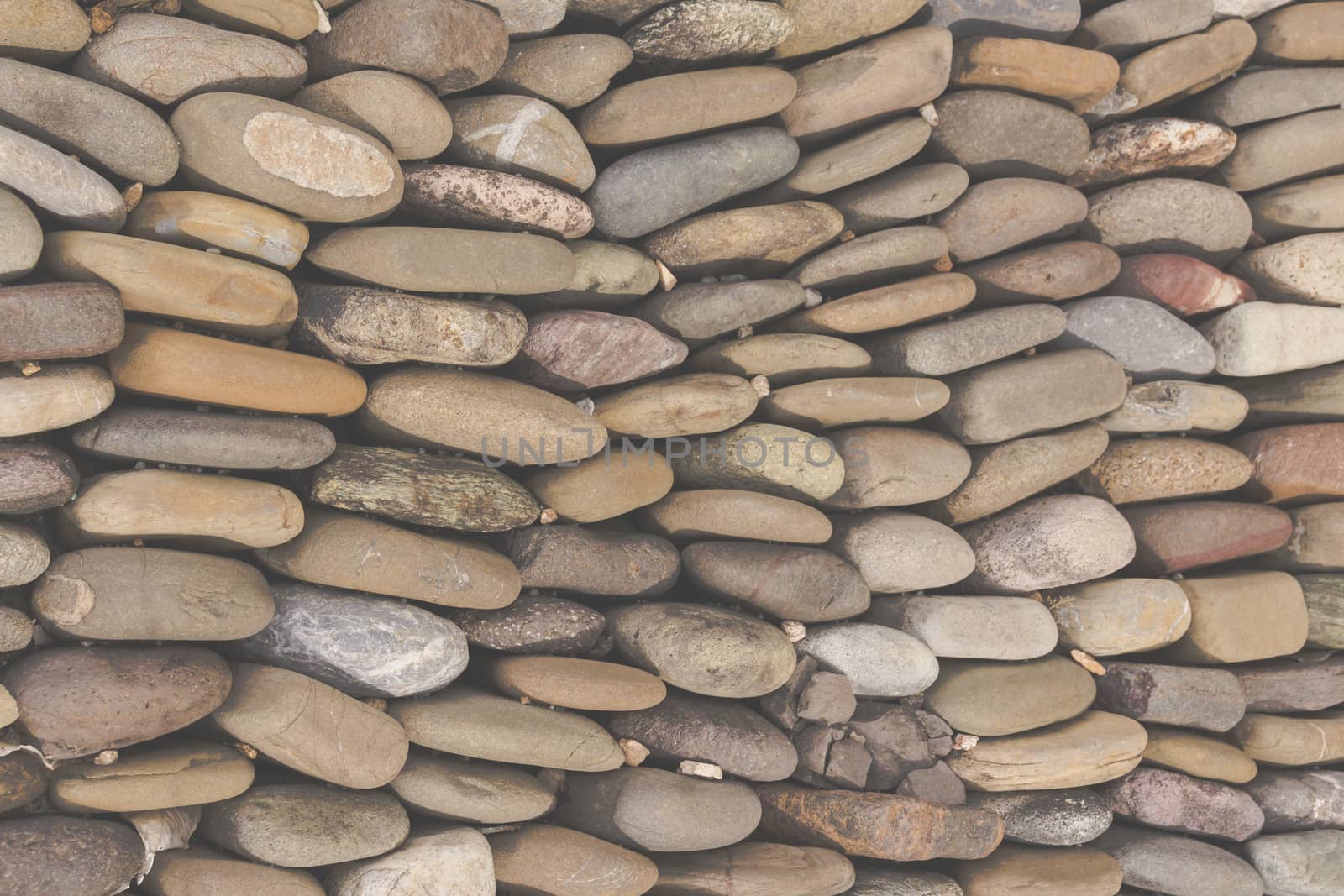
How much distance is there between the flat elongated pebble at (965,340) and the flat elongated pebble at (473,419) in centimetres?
110

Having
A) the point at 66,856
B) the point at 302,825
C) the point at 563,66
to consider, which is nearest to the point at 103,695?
the point at 66,856

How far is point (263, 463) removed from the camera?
2820 mm

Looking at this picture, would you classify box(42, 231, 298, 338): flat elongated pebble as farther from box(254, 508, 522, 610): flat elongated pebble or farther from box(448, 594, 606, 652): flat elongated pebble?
box(448, 594, 606, 652): flat elongated pebble

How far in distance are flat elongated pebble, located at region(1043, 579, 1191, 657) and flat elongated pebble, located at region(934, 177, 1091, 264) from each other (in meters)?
1.28

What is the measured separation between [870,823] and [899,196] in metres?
2.03

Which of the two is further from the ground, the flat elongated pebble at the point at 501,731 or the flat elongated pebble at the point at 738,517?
the flat elongated pebble at the point at 738,517

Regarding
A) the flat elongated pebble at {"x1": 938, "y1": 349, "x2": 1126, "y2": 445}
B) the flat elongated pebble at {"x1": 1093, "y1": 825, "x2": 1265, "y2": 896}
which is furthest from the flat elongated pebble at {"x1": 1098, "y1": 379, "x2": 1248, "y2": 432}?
the flat elongated pebble at {"x1": 1093, "y1": 825, "x2": 1265, "y2": 896}

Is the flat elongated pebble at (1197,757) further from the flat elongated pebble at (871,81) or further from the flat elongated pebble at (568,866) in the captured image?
the flat elongated pebble at (871,81)

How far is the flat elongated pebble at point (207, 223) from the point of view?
2807 mm

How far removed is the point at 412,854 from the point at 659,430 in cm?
143

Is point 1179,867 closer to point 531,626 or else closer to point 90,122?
point 531,626

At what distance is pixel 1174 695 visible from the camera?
12.2ft

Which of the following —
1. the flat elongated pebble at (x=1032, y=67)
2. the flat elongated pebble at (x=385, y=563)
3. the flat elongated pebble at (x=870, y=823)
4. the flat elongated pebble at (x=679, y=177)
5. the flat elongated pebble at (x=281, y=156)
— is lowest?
the flat elongated pebble at (x=870, y=823)

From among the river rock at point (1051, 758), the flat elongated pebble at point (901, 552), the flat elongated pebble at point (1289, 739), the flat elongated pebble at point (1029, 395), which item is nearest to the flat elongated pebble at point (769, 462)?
the flat elongated pebble at point (901, 552)
